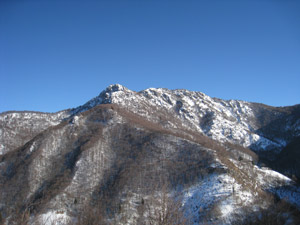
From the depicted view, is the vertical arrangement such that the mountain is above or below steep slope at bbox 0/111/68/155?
below

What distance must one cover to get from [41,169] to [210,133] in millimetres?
130260

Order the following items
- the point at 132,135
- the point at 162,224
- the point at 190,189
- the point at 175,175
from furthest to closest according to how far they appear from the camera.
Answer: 1. the point at 132,135
2. the point at 175,175
3. the point at 190,189
4. the point at 162,224

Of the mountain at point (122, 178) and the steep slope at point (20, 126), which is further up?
the steep slope at point (20, 126)

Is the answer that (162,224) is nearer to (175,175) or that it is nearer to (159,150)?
(175,175)

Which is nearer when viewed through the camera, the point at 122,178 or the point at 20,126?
the point at 122,178

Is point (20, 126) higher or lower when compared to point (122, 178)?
higher

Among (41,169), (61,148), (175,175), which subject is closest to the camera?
(175,175)

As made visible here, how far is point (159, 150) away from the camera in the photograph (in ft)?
332

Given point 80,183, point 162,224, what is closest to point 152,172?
point 80,183

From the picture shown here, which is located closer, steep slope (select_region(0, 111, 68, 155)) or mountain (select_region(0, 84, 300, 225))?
mountain (select_region(0, 84, 300, 225))

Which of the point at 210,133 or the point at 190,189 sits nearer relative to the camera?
the point at 190,189

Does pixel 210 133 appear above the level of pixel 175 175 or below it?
above

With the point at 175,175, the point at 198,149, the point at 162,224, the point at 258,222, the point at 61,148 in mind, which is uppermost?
the point at 61,148

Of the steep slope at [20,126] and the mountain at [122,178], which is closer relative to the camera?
the mountain at [122,178]
